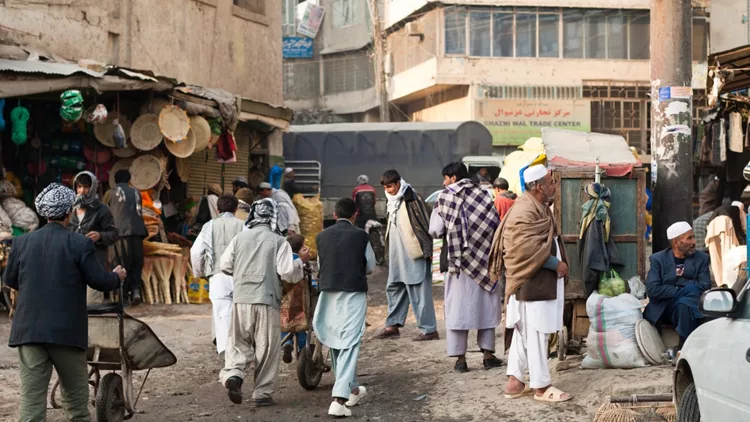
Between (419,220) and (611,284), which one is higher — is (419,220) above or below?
above

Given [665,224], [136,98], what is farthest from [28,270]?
[136,98]

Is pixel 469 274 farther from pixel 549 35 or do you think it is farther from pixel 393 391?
pixel 549 35

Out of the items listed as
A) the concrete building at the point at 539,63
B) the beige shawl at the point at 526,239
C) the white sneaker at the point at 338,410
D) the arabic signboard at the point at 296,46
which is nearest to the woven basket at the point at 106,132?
the white sneaker at the point at 338,410

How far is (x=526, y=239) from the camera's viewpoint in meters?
7.91

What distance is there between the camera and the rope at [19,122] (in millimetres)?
13570

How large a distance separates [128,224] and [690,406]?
380 inches

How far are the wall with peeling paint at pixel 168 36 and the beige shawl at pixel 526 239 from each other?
8.49 meters

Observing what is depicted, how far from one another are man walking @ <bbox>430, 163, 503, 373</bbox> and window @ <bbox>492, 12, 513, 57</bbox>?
27.9 metres

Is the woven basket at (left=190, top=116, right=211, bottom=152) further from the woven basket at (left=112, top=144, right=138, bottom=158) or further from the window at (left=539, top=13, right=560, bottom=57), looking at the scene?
the window at (left=539, top=13, right=560, bottom=57)

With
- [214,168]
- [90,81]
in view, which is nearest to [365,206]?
[214,168]

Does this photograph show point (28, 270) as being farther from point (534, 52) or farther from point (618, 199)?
point (534, 52)

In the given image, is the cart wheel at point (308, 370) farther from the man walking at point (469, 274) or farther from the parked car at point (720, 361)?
the parked car at point (720, 361)

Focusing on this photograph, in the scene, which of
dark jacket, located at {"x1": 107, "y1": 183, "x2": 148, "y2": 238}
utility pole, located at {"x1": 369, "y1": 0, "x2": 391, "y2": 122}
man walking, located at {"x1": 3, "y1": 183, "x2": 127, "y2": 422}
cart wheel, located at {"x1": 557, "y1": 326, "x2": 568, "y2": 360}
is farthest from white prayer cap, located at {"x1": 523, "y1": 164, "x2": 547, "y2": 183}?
utility pole, located at {"x1": 369, "y1": 0, "x2": 391, "y2": 122}

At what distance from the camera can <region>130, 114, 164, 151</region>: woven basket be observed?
15102mm
